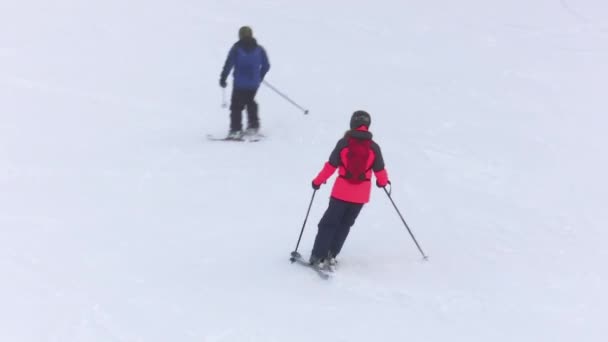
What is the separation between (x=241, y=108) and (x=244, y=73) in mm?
602

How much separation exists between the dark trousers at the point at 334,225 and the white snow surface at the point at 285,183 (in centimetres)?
27

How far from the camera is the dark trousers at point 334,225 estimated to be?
220 inches

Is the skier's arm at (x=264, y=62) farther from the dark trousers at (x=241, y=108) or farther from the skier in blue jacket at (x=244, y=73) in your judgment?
the dark trousers at (x=241, y=108)

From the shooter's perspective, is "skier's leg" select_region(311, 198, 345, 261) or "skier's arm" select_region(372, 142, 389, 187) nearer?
"skier's arm" select_region(372, 142, 389, 187)

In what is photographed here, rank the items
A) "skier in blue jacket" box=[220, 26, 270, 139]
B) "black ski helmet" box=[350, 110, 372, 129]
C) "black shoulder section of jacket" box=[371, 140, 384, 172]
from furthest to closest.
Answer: "skier in blue jacket" box=[220, 26, 270, 139]
"black shoulder section of jacket" box=[371, 140, 384, 172]
"black ski helmet" box=[350, 110, 372, 129]

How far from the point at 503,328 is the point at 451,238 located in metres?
A: 1.90

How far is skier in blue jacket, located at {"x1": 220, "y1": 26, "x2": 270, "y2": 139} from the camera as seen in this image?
28.7 feet

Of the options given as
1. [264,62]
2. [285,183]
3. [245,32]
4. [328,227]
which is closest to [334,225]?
[328,227]

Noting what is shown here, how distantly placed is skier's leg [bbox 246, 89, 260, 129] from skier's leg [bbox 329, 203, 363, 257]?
3.99 m

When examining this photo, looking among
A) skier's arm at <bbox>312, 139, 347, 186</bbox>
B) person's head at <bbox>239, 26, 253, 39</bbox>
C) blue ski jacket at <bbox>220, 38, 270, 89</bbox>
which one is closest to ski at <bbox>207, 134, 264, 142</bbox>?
blue ski jacket at <bbox>220, 38, 270, 89</bbox>

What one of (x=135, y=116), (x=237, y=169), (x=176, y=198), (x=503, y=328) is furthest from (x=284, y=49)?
(x=503, y=328)

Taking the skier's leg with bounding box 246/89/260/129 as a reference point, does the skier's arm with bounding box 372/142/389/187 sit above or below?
above

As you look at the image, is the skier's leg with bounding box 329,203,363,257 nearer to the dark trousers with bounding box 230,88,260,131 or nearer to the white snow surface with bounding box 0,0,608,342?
the white snow surface with bounding box 0,0,608,342

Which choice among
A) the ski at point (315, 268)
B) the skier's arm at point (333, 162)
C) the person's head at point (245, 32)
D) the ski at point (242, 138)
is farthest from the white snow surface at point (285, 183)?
the person's head at point (245, 32)
